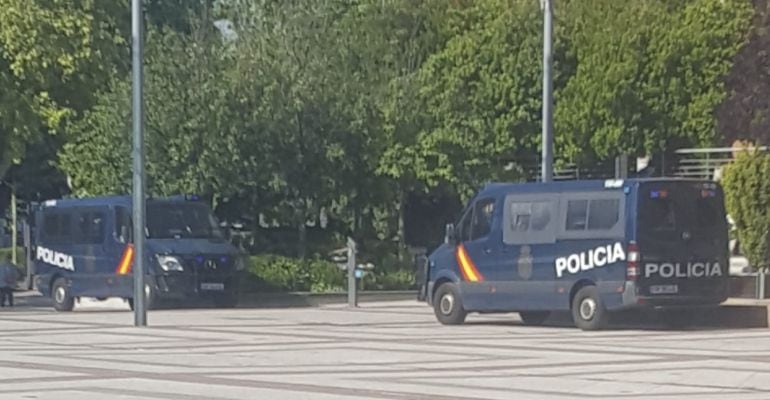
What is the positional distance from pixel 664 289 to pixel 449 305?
14.4 feet

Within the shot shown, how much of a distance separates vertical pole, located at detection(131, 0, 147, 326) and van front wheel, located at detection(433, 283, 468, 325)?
196 inches

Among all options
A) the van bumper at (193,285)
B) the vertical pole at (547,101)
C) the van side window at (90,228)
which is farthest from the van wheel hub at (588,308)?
the van side window at (90,228)

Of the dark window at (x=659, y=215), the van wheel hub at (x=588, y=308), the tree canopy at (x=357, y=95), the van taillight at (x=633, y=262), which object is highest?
the tree canopy at (x=357, y=95)

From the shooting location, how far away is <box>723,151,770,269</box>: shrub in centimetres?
3378

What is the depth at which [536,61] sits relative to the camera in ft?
142

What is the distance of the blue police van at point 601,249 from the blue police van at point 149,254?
7.87 metres

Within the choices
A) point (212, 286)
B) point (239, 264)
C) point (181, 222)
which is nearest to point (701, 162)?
point (239, 264)

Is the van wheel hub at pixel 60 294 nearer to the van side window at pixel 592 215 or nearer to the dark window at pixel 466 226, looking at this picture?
the dark window at pixel 466 226

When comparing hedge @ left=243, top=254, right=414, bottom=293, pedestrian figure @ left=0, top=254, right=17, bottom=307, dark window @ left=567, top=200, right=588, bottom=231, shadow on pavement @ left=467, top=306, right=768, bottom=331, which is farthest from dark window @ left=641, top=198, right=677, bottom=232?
pedestrian figure @ left=0, top=254, right=17, bottom=307

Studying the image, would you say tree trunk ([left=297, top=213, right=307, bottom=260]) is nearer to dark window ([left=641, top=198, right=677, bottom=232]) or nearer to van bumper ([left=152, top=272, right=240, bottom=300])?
van bumper ([left=152, top=272, right=240, bottom=300])

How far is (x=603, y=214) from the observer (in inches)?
1049

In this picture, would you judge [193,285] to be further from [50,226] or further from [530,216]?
[530,216]

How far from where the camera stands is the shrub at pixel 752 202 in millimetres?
33781

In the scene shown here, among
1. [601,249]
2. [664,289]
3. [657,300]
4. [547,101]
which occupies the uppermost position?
[547,101]
